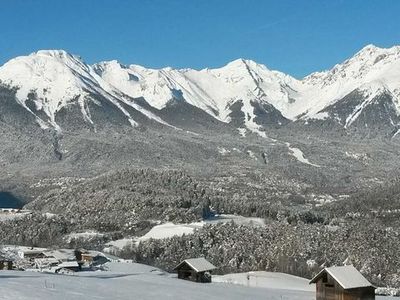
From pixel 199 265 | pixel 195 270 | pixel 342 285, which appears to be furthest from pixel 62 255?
pixel 342 285

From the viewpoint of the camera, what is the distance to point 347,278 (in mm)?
70125

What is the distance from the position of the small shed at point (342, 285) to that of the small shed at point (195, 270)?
17.7m

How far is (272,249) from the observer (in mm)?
141875

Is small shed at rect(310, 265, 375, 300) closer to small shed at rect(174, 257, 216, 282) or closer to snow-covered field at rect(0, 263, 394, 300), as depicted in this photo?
snow-covered field at rect(0, 263, 394, 300)

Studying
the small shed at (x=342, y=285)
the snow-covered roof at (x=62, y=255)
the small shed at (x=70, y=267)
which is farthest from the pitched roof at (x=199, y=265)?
the snow-covered roof at (x=62, y=255)

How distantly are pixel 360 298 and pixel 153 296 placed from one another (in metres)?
22.6

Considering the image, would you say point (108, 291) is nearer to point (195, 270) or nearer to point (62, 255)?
point (195, 270)

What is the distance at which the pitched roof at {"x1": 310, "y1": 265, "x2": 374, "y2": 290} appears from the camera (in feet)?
227

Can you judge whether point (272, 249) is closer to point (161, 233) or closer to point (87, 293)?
point (161, 233)

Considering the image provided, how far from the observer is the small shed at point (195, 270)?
279 feet

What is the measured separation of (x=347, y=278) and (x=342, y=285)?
1.62 meters

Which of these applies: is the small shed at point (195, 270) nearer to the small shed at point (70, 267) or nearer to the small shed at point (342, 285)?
the small shed at point (342, 285)

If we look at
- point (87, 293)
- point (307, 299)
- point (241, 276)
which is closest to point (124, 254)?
point (241, 276)

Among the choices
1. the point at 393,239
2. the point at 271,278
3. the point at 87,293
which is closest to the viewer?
the point at 87,293
